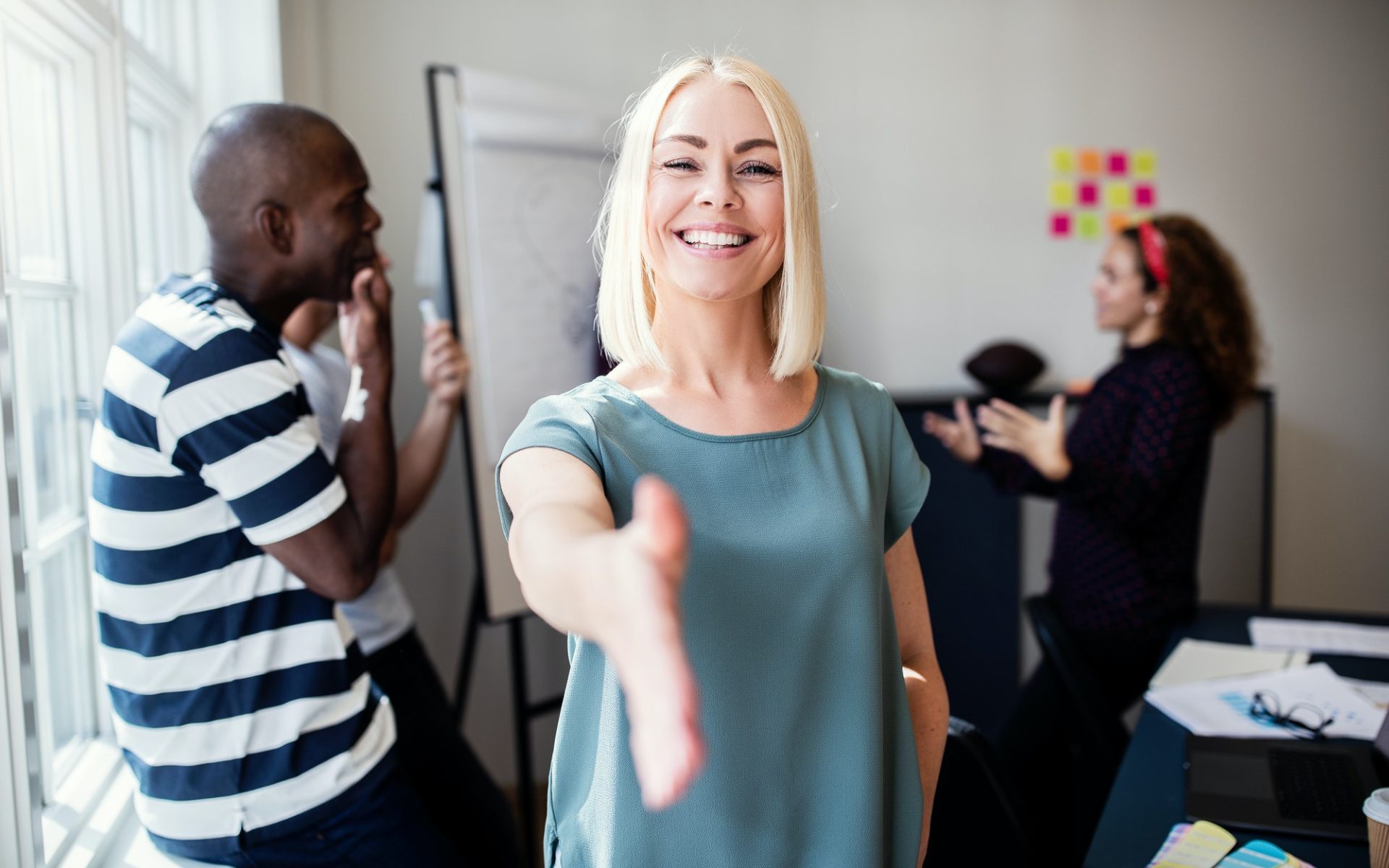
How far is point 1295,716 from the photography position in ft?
5.58

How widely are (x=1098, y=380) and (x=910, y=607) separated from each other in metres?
1.54

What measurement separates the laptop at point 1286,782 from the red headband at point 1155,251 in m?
1.21

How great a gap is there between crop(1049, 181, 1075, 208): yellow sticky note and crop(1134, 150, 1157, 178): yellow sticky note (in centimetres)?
Result: 25

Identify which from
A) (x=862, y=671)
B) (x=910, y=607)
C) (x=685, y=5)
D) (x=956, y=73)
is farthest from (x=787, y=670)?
(x=956, y=73)

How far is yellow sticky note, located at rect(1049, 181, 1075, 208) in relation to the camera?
347cm

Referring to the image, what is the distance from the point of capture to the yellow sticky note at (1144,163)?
11.5 feet

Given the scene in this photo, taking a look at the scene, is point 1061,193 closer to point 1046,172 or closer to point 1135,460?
point 1046,172

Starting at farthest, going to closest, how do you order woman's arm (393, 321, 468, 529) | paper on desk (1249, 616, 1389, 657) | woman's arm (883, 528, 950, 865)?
woman's arm (393, 321, 468, 529)
paper on desk (1249, 616, 1389, 657)
woman's arm (883, 528, 950, 865)

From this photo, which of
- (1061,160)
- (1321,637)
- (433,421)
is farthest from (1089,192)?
(433,421)

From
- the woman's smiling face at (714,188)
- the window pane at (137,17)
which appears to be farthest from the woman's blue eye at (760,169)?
the window pane at (137,17)

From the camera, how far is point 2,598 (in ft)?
3.51

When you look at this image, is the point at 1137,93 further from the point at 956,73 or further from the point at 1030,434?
the point at 1030,434

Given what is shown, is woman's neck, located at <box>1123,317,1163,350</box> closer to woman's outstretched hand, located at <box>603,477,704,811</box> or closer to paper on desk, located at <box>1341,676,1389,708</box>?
paper on desk, located at <box>1341,676,1389,708</box>

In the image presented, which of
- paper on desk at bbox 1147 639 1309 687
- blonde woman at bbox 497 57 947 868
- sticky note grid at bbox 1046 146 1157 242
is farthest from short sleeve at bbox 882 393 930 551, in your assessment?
sticky note grid at bbox 1046 146 1157 242
